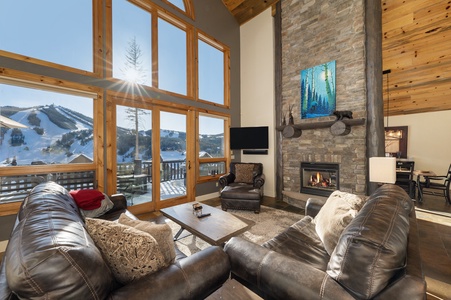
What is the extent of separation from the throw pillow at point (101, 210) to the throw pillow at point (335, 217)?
2.51 m

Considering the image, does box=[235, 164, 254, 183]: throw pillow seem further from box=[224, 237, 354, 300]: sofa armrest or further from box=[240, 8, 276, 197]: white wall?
box=[224, 237, 354, 300]: sofa armrest

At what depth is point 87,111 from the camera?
3.25 metres

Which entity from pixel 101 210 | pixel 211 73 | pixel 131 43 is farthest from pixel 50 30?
pixel 211 73

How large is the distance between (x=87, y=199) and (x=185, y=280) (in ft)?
6.24

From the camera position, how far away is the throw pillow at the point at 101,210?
7.45 feet

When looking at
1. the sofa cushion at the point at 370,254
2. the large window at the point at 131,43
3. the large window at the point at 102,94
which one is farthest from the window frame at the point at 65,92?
the sofa cushion at the point at 370,254

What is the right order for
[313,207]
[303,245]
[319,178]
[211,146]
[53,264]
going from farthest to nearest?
1. [211,146]
2. [319,178]
3. [313,207]
4. [303,245]
5. [53,264]

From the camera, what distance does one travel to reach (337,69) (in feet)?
13.1

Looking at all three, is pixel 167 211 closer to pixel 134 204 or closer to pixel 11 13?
pixel 134 204

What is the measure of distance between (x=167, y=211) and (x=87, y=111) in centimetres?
224

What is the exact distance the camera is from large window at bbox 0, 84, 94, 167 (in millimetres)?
2615

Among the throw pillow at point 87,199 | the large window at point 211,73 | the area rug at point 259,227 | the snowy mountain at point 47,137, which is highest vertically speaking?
the large window at point 211,73

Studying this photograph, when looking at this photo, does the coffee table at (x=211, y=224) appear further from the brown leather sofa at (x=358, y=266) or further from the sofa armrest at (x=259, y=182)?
the sofa armrest at (x=259, y=182)

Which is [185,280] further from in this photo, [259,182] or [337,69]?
[337,69]
